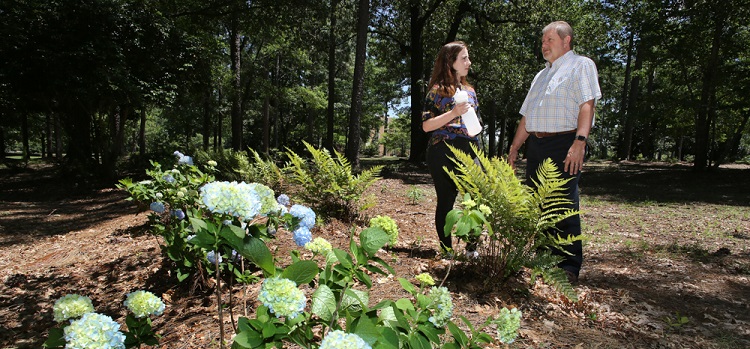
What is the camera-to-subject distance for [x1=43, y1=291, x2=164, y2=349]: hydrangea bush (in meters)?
1.09

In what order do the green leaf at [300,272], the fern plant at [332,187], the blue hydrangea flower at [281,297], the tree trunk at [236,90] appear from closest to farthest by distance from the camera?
the blue hydrangea flower at [281,297], the green leaf at [300,272], the fern plant at [332,187], the tree trunk at [236,90]

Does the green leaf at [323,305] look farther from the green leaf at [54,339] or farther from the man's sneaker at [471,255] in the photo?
the man's sneaker at [471,255]

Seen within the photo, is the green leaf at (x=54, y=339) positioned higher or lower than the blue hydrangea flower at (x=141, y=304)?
lower

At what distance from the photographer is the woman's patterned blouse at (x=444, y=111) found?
3.23 metres

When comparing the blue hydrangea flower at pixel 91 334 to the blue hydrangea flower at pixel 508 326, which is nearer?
the blue hydrangea flower at pixel 91 334

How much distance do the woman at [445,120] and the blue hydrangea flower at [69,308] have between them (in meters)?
2.38

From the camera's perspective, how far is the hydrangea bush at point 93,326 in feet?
3.58

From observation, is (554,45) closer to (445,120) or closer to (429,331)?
(445,120)

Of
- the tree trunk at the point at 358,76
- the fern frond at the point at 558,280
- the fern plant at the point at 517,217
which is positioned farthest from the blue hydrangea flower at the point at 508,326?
the tree trunk at the point at 358,76

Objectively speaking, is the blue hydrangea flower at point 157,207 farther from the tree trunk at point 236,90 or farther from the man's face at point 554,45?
the tree trunk at point 236,90

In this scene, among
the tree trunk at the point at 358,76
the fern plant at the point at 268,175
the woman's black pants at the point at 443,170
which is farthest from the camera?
the tree trunk at the point at 358,76

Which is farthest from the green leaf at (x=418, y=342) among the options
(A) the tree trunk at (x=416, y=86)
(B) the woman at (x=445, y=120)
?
(A) the tree trunk at (x=416, y=86)

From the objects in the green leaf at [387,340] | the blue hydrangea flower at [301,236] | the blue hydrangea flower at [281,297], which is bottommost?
the green leaf at [387,340]

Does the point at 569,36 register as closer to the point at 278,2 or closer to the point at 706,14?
the point at 278,2
